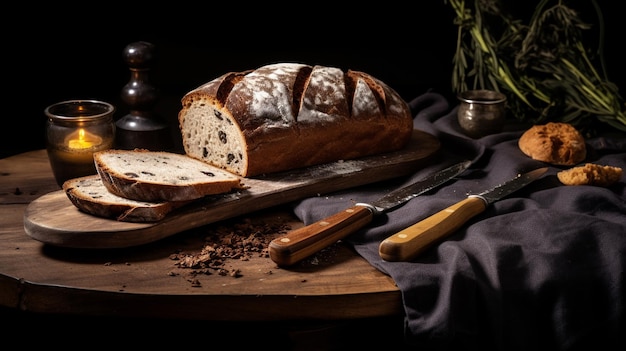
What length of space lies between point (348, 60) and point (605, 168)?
6.66ft

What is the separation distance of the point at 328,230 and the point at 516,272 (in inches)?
26.2

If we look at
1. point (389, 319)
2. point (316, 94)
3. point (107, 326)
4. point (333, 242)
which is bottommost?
point (107, 326)

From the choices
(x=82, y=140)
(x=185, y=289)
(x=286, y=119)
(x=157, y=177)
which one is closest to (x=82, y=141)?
(x=82, y=140)

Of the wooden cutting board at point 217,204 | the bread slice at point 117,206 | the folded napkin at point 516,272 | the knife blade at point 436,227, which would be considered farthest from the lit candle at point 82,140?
the knife blade at point 436,227

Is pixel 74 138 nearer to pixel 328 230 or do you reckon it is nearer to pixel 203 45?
pixel 328 230

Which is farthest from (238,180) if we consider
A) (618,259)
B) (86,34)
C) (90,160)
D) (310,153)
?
(86,34)

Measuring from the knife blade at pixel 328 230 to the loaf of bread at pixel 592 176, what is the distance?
25.0 inches

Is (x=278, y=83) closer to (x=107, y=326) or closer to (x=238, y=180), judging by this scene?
(x=238, y=180)

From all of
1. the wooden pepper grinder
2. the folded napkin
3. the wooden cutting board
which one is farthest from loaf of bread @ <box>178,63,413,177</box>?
the folded napkin

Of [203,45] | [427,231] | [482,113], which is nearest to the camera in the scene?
[427,231]

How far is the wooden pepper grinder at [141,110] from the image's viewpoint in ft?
12.8

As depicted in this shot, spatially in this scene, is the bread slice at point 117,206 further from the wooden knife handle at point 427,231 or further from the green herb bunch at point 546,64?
the green herb bunch at point 546,64

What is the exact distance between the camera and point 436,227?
9.88ft

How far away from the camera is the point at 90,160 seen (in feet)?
11.9
